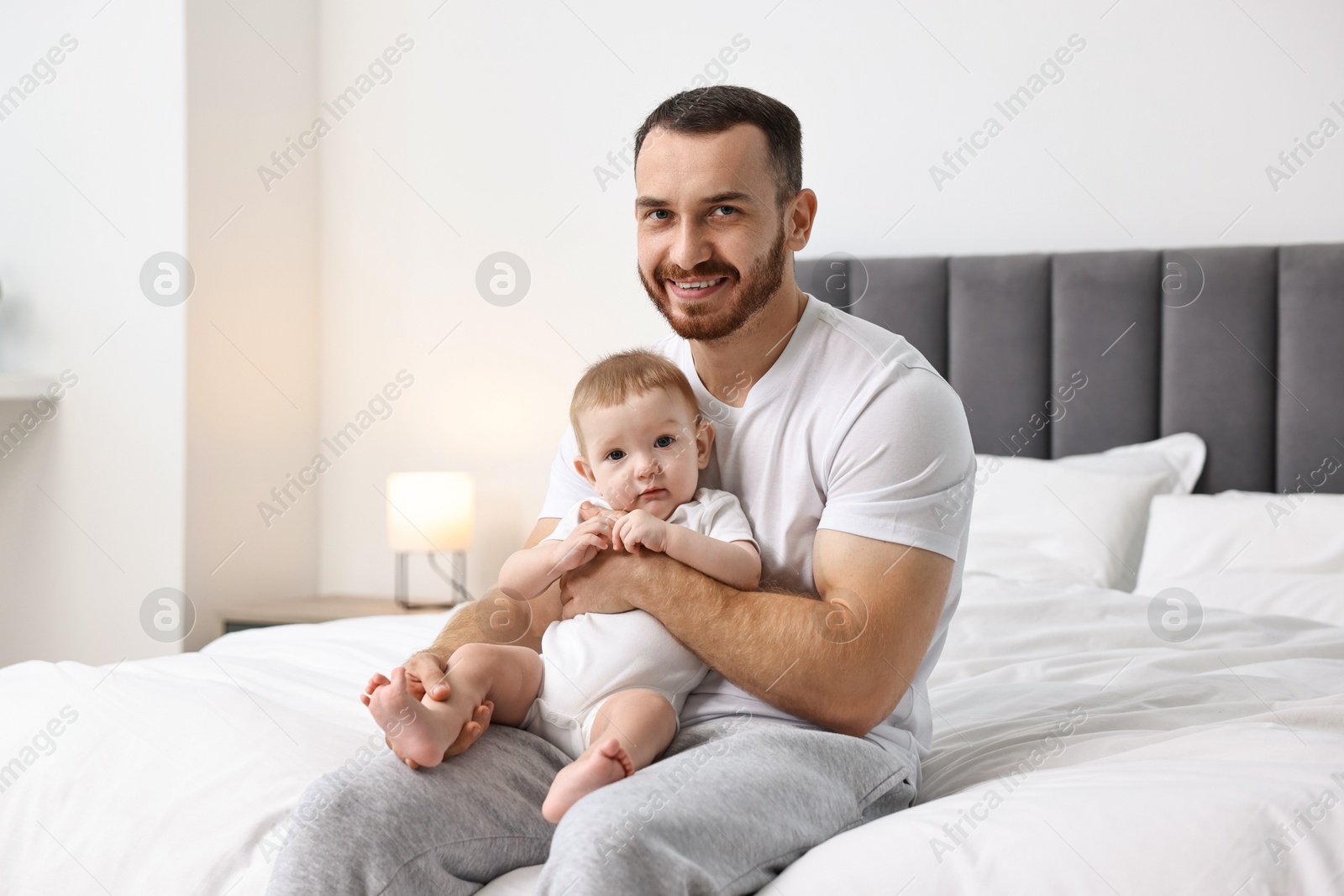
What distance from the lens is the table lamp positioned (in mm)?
3205

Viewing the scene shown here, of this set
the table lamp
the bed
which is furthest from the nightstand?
the bed

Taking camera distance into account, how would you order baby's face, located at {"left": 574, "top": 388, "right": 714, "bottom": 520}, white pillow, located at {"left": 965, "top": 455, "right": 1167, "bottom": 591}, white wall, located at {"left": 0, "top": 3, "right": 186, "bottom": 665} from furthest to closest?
white wall, located at {"left": 0, "top": 3, "right": 186, "bottom": 665} < white pillow, located at {"left": 965, "top": 455, "right": 1167, "bottom": 591} < baby's face, located at {"left": 574, "top": 388, "right": 714, "bottom": 520}

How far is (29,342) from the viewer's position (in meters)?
3.42

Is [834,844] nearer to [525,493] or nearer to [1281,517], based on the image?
[1281,517]

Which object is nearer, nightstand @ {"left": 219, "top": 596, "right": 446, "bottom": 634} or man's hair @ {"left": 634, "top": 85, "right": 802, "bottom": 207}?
man's hair @ {"left": 634, "top": 85, "right": 802, "bottom": 207}

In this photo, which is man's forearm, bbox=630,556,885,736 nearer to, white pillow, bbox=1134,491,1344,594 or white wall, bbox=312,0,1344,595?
white pillow, bbox=1134,491,1344,594

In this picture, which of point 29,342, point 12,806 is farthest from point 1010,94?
point 29,342

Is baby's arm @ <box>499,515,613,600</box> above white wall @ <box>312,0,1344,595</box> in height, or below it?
below

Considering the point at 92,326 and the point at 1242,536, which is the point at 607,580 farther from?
the point at 92,326

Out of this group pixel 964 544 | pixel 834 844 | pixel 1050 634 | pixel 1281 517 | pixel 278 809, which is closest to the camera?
pixel 834 844

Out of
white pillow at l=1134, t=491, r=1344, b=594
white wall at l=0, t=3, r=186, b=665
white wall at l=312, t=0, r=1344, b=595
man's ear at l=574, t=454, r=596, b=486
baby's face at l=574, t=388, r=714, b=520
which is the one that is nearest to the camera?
baby's face at l=574, t=388, r=714, b=520

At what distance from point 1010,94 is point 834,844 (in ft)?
8.10

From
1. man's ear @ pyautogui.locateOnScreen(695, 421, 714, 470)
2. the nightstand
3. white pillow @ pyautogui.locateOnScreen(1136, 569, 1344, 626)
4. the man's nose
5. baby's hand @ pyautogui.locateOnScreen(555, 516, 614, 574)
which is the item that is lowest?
the nightstand

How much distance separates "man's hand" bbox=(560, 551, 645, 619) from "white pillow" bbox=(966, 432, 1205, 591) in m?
1.39
